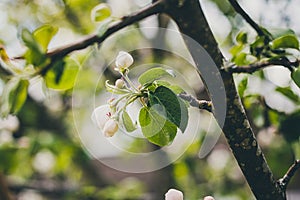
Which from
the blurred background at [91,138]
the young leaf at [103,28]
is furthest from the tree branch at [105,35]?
the blurred background at [91,138]

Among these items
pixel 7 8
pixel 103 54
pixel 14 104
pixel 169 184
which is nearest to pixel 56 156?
pixel 169 184

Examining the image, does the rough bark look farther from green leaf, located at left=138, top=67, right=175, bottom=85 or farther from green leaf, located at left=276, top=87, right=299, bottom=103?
green leaf, located at left=276, top=87, right=299, bottom=103

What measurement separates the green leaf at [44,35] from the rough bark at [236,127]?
196mm

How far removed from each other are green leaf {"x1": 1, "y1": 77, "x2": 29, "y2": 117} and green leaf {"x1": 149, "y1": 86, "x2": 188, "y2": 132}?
0.21 metres

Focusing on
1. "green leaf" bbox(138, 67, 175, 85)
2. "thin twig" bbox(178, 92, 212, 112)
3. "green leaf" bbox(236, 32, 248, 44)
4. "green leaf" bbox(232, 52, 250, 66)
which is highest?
"green leaf" bbox(138, 67, 175, 85)

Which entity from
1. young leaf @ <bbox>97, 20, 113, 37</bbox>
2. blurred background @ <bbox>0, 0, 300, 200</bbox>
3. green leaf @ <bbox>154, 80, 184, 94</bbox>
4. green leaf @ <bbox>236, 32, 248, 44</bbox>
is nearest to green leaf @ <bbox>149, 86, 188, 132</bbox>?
green leaf @ <bbox>154, 80, 184, 94</bbox>

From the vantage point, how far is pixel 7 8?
1.88 meters

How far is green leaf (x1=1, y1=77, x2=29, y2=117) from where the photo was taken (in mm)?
590

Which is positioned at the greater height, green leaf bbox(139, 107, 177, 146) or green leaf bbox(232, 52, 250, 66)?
green leaf bbox(139, 107, 177, 146)

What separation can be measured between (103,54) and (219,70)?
1.40m

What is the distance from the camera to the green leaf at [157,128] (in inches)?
18.0

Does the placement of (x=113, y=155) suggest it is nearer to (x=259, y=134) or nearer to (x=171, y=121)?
(x=259, y=134)

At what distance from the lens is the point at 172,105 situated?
0.44 m

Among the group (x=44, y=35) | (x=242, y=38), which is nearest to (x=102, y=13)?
(x=44, y=35)
